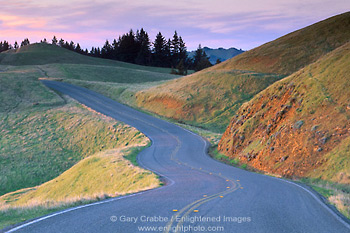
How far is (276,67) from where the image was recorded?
58.7 m

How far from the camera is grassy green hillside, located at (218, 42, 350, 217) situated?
18.2 meters

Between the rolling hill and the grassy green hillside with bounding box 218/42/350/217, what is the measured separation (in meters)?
15.3

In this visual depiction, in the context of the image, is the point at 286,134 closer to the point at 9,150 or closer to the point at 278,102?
the point at 278,102

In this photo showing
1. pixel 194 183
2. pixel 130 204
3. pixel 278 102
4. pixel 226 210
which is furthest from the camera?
pixel 278 102

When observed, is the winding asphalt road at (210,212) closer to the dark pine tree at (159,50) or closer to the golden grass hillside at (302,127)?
the golden grass hillside at (302,127)

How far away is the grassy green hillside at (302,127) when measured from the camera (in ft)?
59.6

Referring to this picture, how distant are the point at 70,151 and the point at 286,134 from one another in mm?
23439

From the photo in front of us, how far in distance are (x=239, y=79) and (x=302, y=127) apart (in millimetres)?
33484

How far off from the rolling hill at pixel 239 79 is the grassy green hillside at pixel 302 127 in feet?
50.1

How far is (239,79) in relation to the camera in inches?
2133

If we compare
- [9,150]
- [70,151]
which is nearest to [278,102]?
[70,151]

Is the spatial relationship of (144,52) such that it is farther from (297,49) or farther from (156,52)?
(297,49)

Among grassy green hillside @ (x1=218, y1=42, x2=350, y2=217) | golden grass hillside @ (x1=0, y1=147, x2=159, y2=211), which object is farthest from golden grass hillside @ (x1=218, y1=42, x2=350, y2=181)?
golden grass hillside @ (x1=0, y1=147, x2=159, y2=211)

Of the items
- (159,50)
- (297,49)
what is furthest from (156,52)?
(297,49)
